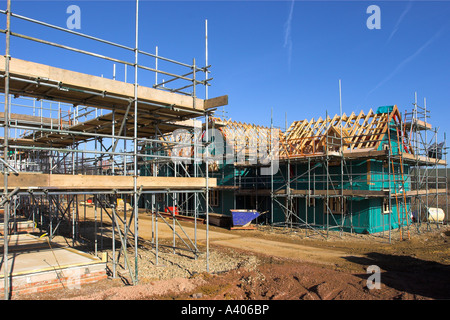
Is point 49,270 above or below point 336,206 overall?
below

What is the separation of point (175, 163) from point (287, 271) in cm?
719

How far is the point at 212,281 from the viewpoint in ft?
29.4

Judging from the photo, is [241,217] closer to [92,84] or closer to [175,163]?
[175,163]

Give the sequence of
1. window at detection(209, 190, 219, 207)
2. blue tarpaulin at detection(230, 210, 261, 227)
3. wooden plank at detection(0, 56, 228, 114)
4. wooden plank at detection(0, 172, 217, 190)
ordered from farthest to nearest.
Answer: window at detection(209, 190, 219, 207) < blue tarpaulin at detection(230, 210, 261, 227) < wooden plank at detection(0, 56, 228, 114) < wooden plank at detection(0, 172, 217, 190)

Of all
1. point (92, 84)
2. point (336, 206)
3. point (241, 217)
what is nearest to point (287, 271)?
point (92, 84)

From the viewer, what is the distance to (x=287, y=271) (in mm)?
9734

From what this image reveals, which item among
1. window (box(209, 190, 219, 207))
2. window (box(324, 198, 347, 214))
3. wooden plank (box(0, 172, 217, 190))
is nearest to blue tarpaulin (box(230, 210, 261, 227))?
window (box(324, 198, 347, 214))

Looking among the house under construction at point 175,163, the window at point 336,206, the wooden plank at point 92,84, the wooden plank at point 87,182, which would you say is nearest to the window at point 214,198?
the house under construction at point 175,163

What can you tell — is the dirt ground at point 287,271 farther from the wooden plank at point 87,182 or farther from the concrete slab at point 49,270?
the wooden plank at point 87,182

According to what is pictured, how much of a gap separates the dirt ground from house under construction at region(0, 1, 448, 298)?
27.8 inches

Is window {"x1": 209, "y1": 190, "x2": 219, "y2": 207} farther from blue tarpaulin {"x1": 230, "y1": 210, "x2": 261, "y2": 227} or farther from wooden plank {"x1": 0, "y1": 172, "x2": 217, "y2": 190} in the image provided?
wooden plank {"x1": 0, "y1": 172, "x2": 217, "y2": 190}

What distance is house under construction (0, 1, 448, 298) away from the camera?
303 inches
